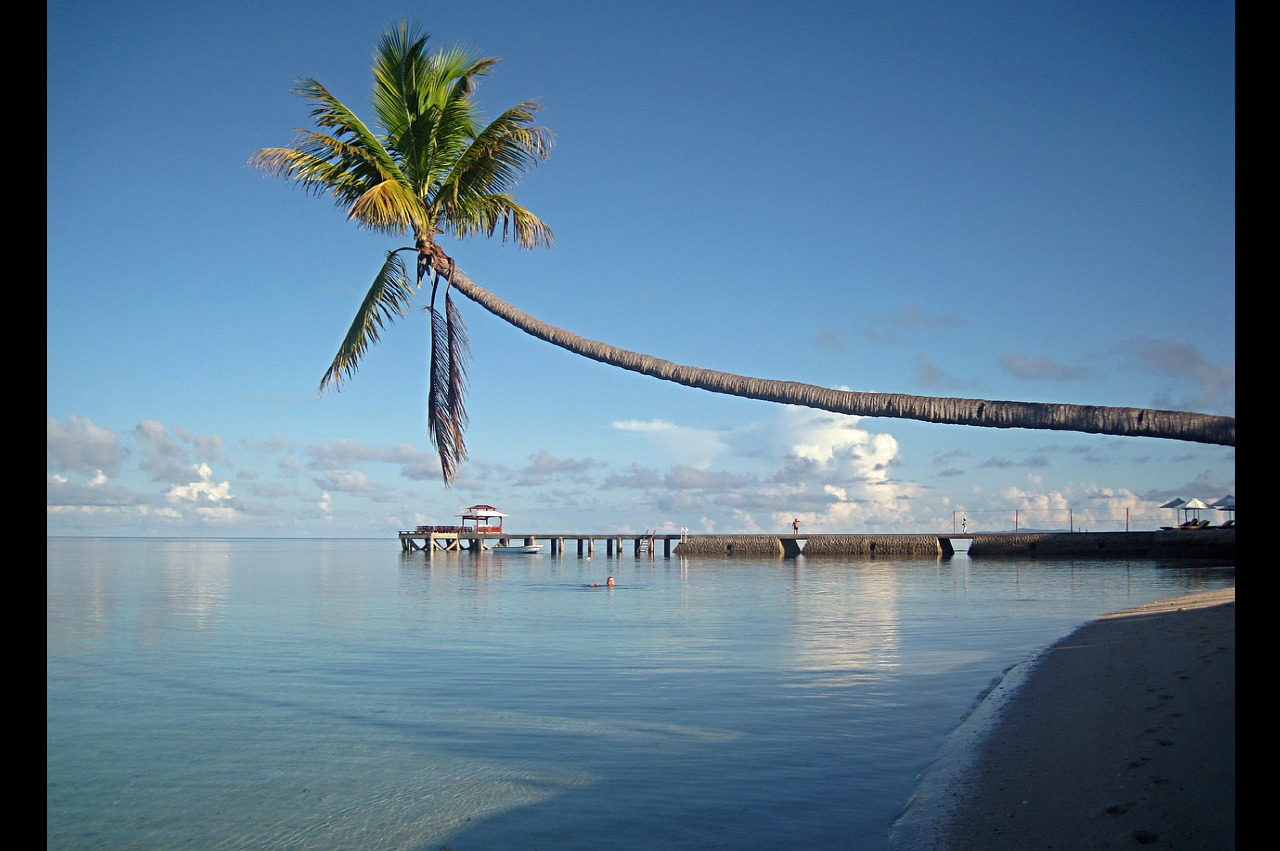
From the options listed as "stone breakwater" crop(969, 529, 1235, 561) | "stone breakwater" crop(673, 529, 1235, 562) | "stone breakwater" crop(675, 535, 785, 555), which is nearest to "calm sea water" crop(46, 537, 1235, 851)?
"stone breakwater" crop(969, 529, 1235, 561)

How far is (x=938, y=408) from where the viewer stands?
6281 mm

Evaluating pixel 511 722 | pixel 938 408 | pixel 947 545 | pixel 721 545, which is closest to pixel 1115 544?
pixel 947 545

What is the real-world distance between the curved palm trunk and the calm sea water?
312 centimetres

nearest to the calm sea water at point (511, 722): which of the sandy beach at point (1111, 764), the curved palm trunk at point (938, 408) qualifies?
the sandy beach at point (1111, 764)

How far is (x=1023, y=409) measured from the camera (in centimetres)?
582

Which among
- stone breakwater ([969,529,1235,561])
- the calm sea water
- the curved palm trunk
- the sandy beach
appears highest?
the curved palm trunk

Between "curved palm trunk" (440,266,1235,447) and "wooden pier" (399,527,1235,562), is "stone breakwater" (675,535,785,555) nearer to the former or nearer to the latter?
"wooden pier" (399,527,1235,562)

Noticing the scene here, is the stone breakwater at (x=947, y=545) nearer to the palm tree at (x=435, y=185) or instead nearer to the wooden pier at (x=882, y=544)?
the wooden pier at (x=882, y=544)

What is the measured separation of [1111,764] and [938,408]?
2.85 meters

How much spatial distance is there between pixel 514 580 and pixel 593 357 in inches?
1366

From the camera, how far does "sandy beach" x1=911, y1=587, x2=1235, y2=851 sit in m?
4.99

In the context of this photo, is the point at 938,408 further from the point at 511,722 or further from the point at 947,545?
the point at 947,545
